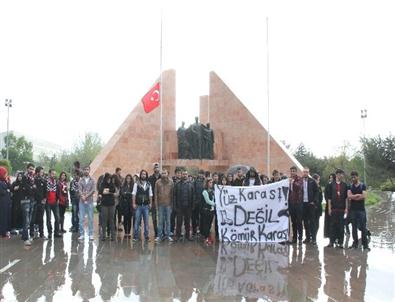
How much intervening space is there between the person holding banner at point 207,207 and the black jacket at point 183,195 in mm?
305

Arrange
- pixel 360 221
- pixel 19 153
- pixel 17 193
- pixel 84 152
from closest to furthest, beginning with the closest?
pixel 360 221 < pixel 17 193 < pixel 84 152 < pixel 19 153

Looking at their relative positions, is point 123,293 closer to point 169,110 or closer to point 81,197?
point 81,197

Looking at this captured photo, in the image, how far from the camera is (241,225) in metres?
9.03

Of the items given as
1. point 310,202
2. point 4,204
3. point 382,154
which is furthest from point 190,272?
point 382,154

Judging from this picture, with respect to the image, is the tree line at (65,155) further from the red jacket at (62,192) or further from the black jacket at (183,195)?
the black jacket at (183,195)

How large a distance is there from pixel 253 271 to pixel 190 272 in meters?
0.92

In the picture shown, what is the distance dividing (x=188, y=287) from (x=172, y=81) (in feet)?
59.8

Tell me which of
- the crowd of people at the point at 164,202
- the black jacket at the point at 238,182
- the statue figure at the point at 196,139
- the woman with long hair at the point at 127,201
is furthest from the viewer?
the statue figure at the point at 196,139

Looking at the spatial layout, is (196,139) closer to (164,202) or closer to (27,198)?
(164,202)

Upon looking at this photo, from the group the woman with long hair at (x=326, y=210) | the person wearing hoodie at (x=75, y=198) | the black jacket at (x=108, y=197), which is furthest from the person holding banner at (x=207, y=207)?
the person wearing hoodie at (x=75, y=198)

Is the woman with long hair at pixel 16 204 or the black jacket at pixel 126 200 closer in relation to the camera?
the woman with long hair at pixel 16 204

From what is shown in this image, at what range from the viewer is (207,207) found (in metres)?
9.30

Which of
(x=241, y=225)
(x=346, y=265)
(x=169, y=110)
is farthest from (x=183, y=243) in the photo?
(x=169, y=110)

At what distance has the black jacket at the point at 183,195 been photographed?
9.18 m
